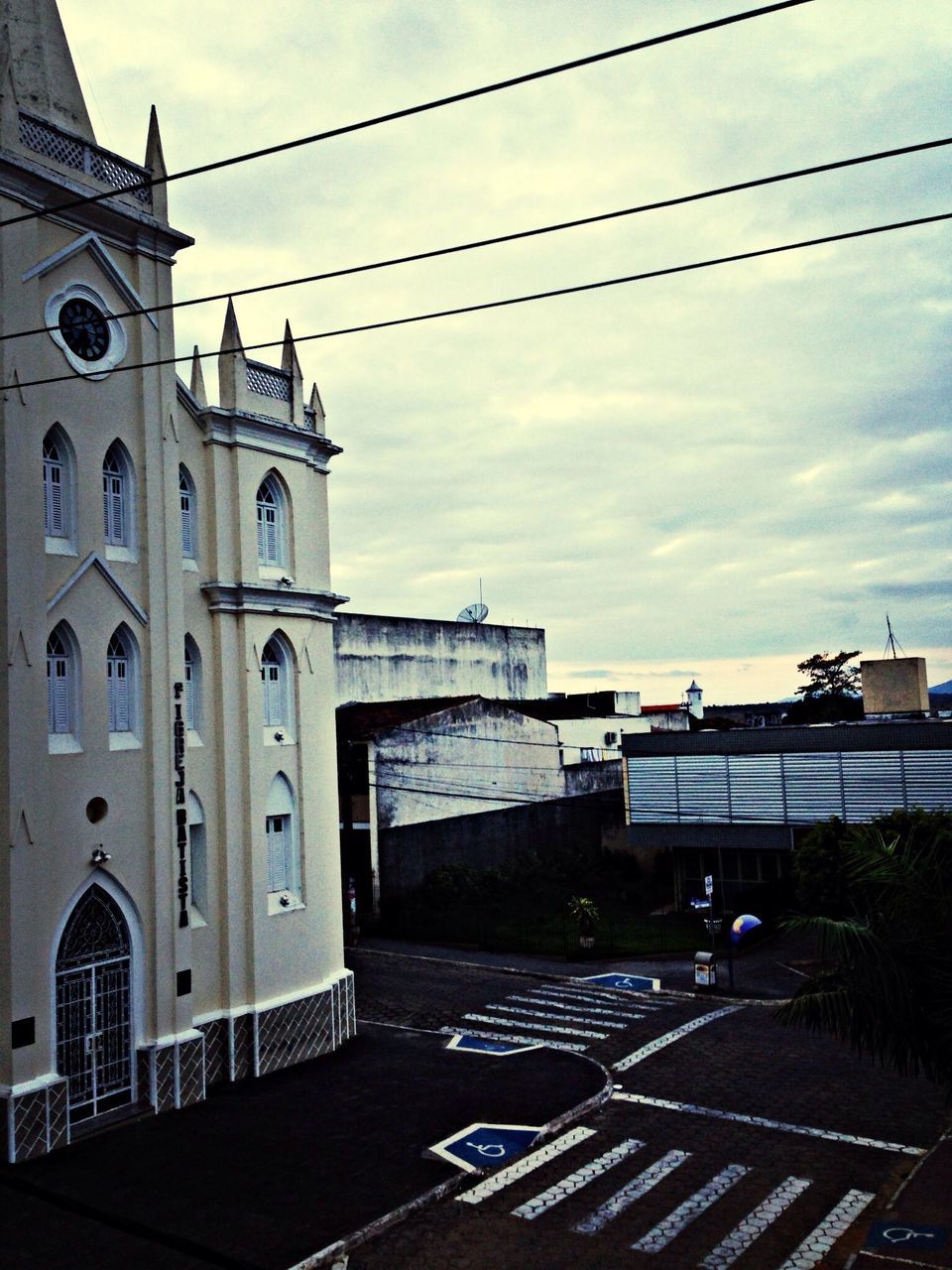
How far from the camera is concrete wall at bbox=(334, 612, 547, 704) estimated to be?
4462 centimetres

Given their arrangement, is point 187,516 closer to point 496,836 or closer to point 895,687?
point 496,836

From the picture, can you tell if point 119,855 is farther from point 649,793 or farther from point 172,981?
point 649,793

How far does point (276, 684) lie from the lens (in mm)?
20891

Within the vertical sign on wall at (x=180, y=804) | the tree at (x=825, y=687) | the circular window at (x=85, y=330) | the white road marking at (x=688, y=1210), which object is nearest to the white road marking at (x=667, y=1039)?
the white road marking at (x=688, y=1210)

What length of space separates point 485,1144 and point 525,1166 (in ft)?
2.80

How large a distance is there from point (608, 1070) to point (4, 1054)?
10024 millimetres

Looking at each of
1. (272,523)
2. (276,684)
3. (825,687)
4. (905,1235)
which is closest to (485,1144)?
(905,1235)

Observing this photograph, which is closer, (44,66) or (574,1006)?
(44,66)

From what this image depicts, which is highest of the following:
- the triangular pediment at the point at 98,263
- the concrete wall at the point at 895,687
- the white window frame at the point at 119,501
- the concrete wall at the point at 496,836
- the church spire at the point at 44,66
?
the church spire at the point at 44,66

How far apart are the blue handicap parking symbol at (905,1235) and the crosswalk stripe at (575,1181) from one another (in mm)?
3794

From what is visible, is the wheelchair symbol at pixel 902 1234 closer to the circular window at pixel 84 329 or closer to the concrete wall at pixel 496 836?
the circular window at pixel 84 329

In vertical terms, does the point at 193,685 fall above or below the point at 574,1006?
above

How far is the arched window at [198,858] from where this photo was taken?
18984mm

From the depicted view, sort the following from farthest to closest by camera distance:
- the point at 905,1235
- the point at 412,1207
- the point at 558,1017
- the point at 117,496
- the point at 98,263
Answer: the point at 558,1017 < the point at 117,496 < the point at 98,263 < the point at 412,1207 < the point at 905,1235
